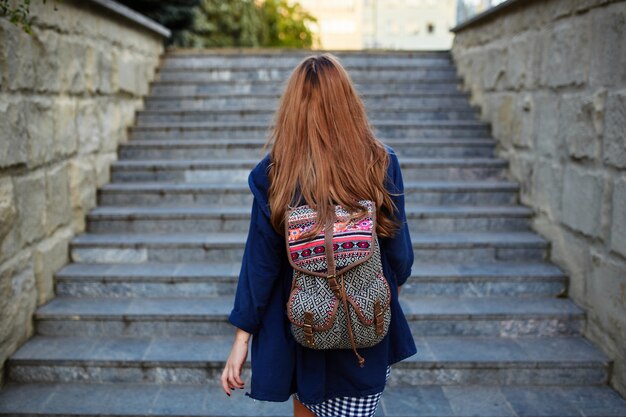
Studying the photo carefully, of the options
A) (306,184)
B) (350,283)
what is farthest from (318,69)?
(350,283)

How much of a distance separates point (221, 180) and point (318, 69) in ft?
11.3

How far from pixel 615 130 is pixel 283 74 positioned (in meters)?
4.25

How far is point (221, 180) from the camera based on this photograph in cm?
500

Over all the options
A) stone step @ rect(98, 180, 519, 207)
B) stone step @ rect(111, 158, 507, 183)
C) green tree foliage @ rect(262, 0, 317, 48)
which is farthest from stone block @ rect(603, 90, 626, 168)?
green tree foliage @ rect(262, 0, 317, 48)

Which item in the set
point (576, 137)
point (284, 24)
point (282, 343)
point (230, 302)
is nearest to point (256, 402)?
point (230, 302)

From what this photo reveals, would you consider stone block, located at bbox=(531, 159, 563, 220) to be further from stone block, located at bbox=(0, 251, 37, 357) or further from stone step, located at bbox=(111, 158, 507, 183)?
stone block, located at bbox=(0, 251, 37, 357)

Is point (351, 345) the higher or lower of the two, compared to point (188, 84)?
lower

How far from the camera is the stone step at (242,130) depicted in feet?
18.4

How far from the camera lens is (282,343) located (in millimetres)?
1729

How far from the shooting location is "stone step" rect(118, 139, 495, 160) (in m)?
5.24

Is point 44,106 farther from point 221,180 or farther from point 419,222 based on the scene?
point 419,222

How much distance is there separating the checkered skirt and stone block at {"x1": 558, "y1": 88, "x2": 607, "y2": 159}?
7.58 ft

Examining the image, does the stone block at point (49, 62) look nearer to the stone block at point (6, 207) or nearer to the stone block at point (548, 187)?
the stone block at point (6, 207)

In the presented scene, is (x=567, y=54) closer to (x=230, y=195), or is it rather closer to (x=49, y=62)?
(x=230, y=195)
